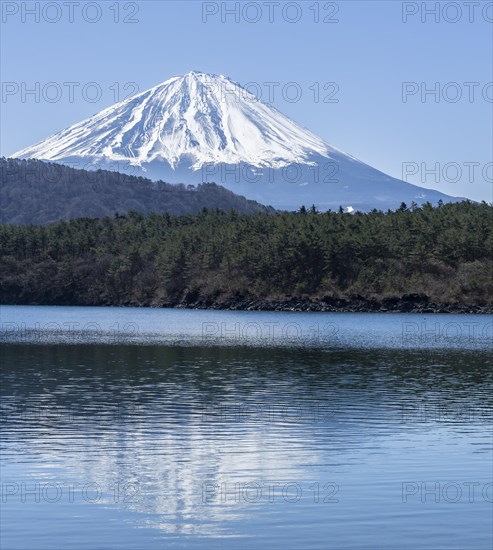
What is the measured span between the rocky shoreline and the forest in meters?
0.21

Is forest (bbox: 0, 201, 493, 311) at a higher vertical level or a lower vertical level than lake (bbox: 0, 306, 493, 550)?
higher

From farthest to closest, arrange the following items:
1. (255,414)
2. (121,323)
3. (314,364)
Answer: (121,323) → (314,364) → (255,414)

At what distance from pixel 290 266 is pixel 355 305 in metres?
13.5

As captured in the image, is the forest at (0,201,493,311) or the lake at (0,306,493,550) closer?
the lake at (0,306,493,550)

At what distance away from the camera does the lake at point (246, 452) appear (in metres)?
23.3

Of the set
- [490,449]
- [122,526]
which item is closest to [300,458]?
[490,449]

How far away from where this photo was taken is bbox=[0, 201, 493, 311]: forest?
536 feet

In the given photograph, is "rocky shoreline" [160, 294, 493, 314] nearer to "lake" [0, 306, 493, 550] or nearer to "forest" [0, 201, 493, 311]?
"forest" [0, 201, 493, 311]

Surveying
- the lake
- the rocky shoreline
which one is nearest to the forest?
the rocky shoreline

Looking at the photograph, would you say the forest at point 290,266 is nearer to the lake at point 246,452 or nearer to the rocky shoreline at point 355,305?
the rocky shoreline at point 355,305

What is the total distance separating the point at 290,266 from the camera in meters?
172

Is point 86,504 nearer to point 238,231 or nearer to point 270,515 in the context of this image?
point 270,515

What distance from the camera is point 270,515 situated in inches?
964

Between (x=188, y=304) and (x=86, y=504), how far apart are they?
155217 millimetres
